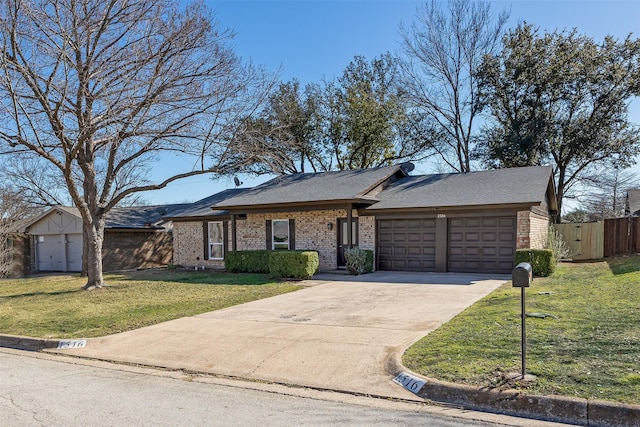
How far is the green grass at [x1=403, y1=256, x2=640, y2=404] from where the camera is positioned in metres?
4.72

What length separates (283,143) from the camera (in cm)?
1548

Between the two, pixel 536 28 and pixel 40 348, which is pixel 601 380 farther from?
pixel 536 28

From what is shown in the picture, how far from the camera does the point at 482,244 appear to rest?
16125 mm

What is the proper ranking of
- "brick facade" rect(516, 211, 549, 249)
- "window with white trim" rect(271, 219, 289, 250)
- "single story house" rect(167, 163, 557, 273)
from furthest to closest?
"window with white trim" rect(271, 219, 289, 250)
"single story house" rect(167, 163, 557, 273)
"brick facade" rect(516, 211, 549, 249)

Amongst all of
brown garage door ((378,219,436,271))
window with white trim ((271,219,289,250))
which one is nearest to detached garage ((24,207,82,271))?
window with white trim ((271,219,289,250))

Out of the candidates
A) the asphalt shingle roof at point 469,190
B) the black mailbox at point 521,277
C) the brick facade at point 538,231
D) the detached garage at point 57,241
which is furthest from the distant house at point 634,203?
the detached garage at point 57,241

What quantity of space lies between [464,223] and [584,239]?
8.03 metres

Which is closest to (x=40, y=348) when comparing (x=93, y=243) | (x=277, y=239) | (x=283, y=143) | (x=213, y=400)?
(x=213, y=400)

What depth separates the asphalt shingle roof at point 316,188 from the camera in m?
18.0

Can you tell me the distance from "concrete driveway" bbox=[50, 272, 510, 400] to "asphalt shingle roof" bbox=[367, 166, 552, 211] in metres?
4.87

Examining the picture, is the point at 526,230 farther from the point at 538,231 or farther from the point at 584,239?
the point at 584,239

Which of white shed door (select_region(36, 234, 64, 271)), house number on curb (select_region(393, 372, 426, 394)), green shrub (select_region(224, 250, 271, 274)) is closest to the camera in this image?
house number on curb (select_region(393, 372, 426, 394))

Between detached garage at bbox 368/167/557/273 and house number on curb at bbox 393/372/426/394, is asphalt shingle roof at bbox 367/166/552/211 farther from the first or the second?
house number on curb at bbox 393/372/426/394

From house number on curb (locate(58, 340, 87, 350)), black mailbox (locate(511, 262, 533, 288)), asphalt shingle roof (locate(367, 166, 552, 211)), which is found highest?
asphalt shingle roof (locate(367, 166, 552, 211))
